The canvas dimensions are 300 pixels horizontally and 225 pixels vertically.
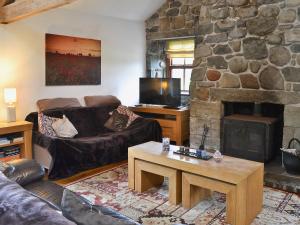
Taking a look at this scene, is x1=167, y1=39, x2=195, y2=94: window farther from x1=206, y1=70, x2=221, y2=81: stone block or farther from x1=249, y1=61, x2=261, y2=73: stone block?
x1=249, y1=61, x2=261, y2=73: stone block

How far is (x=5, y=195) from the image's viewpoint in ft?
4.84

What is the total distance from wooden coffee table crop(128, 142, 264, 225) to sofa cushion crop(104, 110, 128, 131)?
1.56 meters

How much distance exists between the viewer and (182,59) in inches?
239

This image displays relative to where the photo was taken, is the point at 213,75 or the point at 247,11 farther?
the point at 213,75

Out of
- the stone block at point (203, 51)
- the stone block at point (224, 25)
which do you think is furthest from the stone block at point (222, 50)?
the stone block at point (224, 25)

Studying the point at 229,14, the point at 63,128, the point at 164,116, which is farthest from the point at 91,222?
the point at 164,116

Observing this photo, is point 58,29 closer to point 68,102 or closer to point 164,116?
point 68,102

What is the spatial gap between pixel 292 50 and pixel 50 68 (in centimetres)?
348

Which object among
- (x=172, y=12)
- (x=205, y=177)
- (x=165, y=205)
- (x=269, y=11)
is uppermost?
(x=172, y=12)

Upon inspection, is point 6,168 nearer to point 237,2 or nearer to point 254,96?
point 254,96

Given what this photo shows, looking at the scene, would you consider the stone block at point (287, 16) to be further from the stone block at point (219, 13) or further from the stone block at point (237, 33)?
the stone block at point (219, 13)

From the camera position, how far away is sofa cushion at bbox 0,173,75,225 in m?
1.21

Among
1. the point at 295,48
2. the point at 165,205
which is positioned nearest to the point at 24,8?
the point at 165,205

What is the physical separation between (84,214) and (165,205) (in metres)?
1.90
